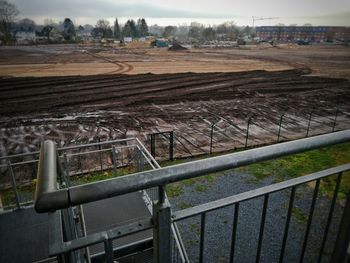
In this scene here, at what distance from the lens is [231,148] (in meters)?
11.9

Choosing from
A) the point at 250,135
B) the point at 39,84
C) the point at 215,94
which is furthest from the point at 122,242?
the point at 39,84

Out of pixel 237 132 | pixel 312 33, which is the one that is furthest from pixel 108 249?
pixel 312 33

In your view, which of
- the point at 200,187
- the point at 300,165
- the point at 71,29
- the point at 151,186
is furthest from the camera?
the point at 71,29

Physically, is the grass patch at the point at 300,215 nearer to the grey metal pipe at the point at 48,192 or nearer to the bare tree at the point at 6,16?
the grey metal pipe at the point at 48,192

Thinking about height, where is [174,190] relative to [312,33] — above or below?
below

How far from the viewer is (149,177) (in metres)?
1.14

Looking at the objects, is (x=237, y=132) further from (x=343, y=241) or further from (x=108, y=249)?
(x=108, y=249)

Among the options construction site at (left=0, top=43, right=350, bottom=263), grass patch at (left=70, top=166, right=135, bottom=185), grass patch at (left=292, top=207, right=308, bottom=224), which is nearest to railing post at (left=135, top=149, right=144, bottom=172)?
construction site at (left=0, top=43, right=350, bottom=263)

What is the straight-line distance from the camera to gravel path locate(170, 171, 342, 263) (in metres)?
5.66

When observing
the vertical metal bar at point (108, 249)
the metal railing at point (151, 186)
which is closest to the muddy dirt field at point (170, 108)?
the metal railing at point (151, 186)

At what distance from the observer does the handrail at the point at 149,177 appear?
100 centimetres

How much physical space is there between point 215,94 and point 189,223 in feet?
53.6

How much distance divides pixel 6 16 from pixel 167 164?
9864cm

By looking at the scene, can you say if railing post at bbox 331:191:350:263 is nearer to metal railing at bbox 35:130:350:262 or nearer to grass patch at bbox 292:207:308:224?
metal railing at bbox 35:130:350:262
